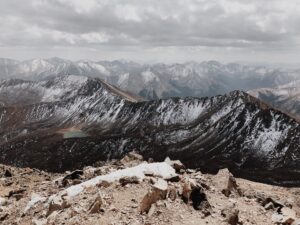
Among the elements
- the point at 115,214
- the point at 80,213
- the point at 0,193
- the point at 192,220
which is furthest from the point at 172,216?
the point at 0,193

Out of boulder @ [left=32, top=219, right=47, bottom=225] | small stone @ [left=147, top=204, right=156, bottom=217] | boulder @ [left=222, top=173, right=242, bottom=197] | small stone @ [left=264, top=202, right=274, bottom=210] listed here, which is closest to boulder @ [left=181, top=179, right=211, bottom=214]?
small stone @ [left=147, top=204, right=156, bottom=217]

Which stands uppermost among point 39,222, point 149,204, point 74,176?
point 149,204

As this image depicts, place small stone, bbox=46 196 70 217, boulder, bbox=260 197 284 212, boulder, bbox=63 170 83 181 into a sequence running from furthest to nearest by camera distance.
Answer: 1. boulder, bbox=63 170 83 181
2. boulder, bbox=260 197 284 212
3. small stone, bbox=46 196 70 217

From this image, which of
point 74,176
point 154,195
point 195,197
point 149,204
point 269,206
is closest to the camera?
point 149,204

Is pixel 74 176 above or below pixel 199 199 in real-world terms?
below

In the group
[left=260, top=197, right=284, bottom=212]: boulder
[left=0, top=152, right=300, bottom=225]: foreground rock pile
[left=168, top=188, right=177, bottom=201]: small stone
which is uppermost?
[left=168, top=188, right=177, bottom=201]: small stone

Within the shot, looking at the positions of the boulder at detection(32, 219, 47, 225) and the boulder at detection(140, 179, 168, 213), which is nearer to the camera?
the boulder at detection(140, 179, 168, 213)

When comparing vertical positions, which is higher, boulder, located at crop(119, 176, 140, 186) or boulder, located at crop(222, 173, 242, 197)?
boulder, located at crop(119, 176, 140, 186)

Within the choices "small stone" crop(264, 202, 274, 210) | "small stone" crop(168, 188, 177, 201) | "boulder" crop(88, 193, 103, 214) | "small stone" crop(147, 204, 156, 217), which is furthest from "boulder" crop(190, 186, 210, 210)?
"boulder" crop(88, 193, 103, 214)

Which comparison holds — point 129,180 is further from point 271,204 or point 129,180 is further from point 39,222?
point 271,204

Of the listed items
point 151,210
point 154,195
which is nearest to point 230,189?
point 154,195

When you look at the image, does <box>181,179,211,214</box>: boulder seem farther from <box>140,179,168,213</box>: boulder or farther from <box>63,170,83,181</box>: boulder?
<box>63,170,83,181</box>: boulder

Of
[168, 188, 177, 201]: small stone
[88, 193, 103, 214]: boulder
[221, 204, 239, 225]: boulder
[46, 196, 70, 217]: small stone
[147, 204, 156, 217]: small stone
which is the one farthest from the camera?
[46, 196, 70, 217]: small stone

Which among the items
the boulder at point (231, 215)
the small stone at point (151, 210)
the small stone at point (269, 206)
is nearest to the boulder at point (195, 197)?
the boulder at point (231, 215)
